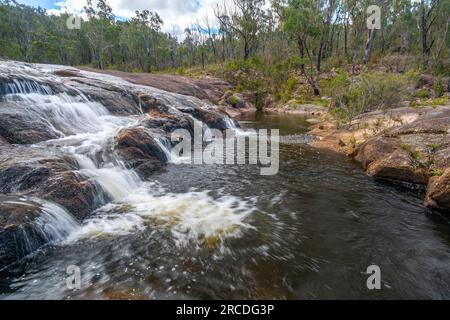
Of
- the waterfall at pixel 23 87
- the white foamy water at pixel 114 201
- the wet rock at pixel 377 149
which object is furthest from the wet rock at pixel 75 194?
the wet rock at pixel 377 149

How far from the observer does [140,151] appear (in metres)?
8.32

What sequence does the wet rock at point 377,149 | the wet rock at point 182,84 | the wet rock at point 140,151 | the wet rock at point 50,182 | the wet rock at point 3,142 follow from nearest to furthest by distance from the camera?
1. the wet rock at point 50,182
2. the wet rock at point 3,142
3. the wet rock at point 140,151
4. the wet rock at point 377,149
5. the wet rock at point 182,84

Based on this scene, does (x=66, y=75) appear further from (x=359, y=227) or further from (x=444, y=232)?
(x=444, y=232)

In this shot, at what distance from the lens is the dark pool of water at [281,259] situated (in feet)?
11.4

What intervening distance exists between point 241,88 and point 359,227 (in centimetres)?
2574

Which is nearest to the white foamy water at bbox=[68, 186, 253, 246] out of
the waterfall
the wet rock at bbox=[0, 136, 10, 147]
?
the wet rock at bbox=[0, 136, 10, 147]

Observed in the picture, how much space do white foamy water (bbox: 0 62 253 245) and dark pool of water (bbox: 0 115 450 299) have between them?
27 centimetres

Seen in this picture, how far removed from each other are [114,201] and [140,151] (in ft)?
8.66

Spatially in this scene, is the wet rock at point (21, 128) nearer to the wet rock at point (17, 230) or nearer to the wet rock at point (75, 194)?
the wet rock at point (75, 194)

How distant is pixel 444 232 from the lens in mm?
4891

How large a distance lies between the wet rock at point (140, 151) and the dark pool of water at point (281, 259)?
11.0 feet

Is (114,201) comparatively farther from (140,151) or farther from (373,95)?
(373,95)

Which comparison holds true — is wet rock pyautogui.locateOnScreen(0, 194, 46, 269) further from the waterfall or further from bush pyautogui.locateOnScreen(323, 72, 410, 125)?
bush pyautogui.locateOnScreen(323, 72, 410, 125)
